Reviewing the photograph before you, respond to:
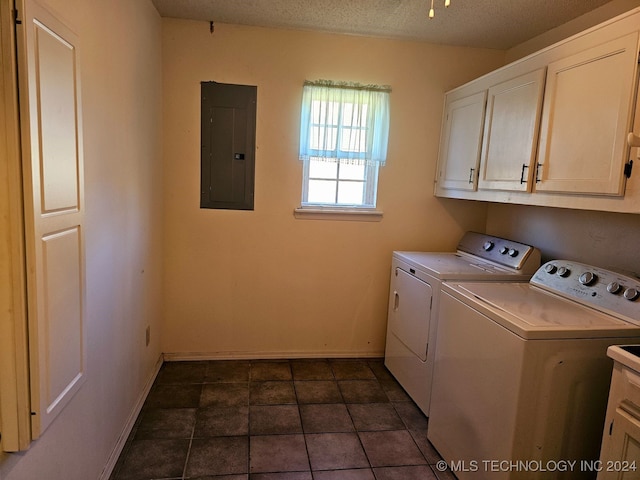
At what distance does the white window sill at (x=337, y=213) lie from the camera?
314cm

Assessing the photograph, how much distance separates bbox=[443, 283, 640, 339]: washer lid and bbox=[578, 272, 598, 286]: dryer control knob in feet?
0.38

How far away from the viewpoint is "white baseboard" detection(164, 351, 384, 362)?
10.4 ft

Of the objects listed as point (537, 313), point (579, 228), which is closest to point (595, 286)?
point (537, 313)

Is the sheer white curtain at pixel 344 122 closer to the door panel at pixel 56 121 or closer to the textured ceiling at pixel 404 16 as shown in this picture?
the textured ceiling at pixel 404 16

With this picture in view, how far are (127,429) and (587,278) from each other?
2.50 meters

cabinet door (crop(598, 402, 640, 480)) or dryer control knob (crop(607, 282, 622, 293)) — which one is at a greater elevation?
dryer control knob (crop(607, 282, 622, 293))

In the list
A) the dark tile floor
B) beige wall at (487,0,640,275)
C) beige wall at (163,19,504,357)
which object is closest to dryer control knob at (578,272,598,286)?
beige wall at (487,0,640,275)

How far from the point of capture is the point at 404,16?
2607 millimetres

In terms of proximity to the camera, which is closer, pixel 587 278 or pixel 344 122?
pixel 587 278

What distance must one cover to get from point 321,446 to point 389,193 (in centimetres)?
188

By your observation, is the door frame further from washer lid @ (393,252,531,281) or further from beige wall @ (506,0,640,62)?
beige wall @ (506,0,640,62)

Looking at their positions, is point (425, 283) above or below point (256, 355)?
above

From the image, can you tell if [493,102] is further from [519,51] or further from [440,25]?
[519,51]

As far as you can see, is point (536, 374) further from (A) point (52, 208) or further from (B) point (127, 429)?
(B) point (127, 429)
